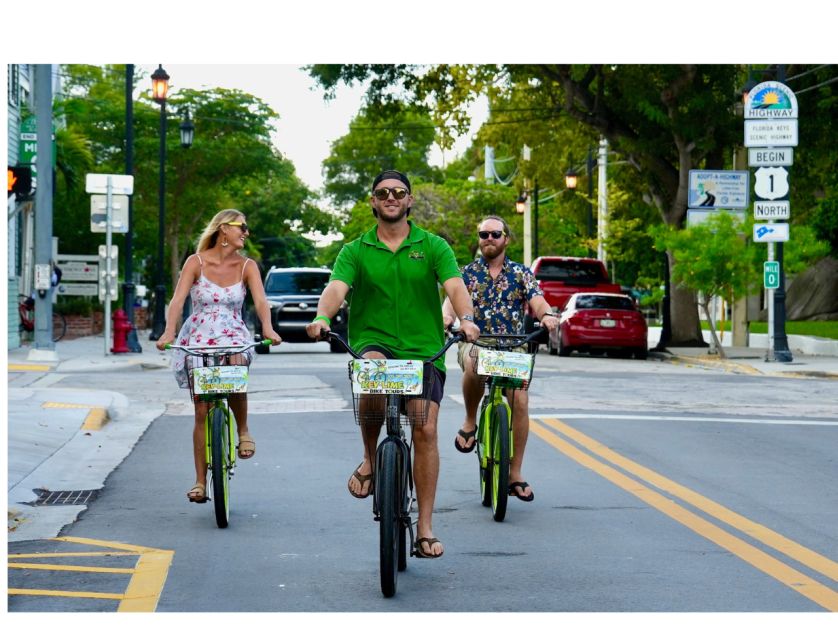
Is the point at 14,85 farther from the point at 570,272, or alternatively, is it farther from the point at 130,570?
the point at 130,570

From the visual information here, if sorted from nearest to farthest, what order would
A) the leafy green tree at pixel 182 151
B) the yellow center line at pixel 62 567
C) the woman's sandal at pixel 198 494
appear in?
the yellow center line at pixel 62 567 → the woman's sandal at pixel 198 494 → the leafy green tree at pixel 182 151

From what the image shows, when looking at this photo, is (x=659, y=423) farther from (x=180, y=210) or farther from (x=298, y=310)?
(x=180, y=210)

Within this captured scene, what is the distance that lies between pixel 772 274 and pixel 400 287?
71.0 feet

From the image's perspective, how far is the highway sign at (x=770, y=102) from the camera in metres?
27.1

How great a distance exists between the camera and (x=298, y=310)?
32.0 m

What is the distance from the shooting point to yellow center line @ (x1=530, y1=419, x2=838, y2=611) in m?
6.79

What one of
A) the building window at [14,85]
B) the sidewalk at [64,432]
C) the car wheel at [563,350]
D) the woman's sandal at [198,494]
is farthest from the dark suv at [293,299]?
the woman's sandal at [198,494]

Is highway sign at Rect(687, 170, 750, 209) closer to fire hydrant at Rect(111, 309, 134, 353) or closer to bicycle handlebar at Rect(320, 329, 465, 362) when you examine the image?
fire hydrant at Rect(111, 309, 134, 353)

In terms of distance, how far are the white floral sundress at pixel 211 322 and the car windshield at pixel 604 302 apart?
22.5 metres

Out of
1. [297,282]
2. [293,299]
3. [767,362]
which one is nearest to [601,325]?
[767,362]

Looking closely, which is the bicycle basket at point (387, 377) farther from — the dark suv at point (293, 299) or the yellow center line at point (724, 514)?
the dark suv at point (293, 299)

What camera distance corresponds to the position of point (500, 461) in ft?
29.4

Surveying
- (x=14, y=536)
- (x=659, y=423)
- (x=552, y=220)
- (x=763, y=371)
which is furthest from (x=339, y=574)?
(x=552, y=220)

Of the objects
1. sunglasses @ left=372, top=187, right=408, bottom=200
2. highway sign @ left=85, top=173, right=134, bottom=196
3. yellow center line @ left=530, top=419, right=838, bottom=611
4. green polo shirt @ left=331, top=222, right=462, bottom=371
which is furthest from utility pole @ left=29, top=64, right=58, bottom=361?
sunglasses @ left=372, top=187, right=408, bottom=200
